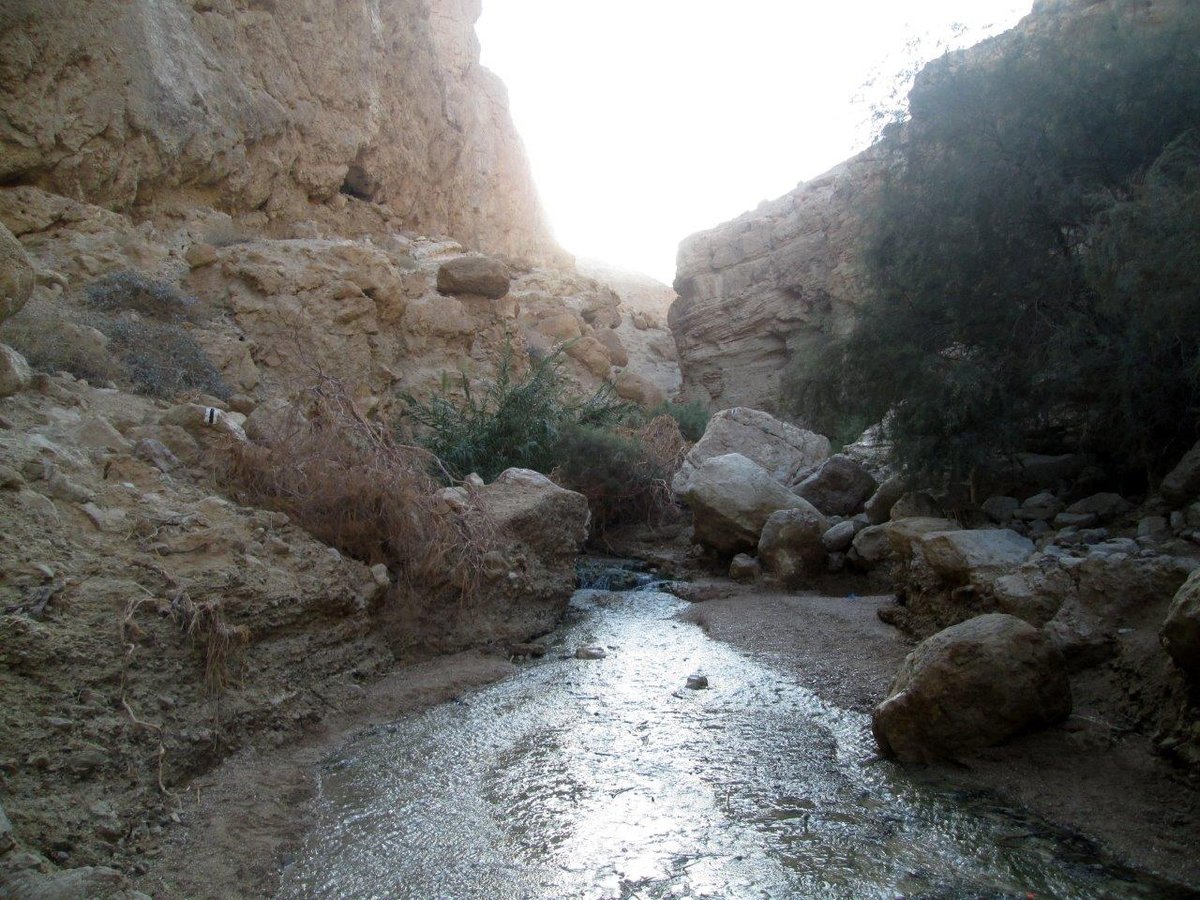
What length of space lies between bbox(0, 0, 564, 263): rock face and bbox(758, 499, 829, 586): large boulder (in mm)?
10971

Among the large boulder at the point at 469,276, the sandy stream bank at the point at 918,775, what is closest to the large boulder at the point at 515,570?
the sandy stream bank at the point at 918,775

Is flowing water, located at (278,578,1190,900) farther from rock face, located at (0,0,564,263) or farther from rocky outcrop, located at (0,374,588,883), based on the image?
rock face, located at (0,0,564,263)

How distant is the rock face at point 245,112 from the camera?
11.4 m

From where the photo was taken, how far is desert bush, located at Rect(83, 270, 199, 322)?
10211 millimetres

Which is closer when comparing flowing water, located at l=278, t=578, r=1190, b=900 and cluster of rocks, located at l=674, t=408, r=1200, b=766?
flowing water, located at l=278, t=578, r=1190, b=900

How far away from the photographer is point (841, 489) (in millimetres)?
11305

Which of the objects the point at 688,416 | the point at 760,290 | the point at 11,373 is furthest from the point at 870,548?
the point at 760,290

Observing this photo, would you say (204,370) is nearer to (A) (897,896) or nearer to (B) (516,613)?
(B) (516,613)

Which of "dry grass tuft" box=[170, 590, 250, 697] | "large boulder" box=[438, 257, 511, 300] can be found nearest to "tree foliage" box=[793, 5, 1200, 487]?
"dry grass tuft" box=[170, 590, 250, 697]

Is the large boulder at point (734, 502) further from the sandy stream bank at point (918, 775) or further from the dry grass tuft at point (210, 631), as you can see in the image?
the dry grass tuft at point (210, 631)

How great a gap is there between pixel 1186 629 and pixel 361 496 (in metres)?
5.26

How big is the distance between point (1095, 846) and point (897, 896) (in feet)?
3.31

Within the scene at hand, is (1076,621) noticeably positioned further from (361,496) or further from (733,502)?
(733,502)

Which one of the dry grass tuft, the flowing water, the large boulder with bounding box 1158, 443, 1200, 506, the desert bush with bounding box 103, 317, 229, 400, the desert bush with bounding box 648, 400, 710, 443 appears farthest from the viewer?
the desert bush with bounding box 648, 400, 710, 443
